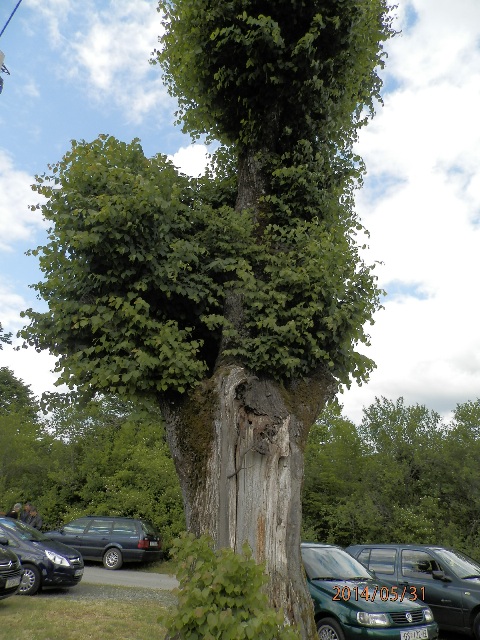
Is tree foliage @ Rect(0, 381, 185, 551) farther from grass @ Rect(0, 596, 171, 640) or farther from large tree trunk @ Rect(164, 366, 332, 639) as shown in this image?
large tree trunk @ Rect(164, 366, 332, 639)

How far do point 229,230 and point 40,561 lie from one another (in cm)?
820

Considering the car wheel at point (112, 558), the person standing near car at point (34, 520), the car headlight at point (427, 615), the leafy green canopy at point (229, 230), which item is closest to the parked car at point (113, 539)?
the car wheel at point (112, 558)

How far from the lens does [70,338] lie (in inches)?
267

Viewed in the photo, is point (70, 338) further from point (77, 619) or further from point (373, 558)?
point (373, 558)

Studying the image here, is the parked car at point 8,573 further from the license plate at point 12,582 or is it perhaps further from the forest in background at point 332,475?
the forest in background at point 332,475

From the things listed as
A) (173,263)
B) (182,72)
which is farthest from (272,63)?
(173,263)

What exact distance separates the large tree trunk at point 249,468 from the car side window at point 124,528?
1190 centimetres

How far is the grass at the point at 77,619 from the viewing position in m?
7.63

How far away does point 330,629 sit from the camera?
746 centimetres

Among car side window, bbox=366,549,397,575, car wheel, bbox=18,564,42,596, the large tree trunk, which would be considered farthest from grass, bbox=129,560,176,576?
the large tree trunk

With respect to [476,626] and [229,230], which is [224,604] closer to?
[229,230]

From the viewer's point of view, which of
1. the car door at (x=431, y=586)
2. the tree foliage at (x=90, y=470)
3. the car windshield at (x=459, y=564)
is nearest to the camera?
the car door at (x=431, y=586)

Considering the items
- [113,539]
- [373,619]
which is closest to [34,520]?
[113,539]

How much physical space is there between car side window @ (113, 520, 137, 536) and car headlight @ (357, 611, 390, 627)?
36.7 feet
